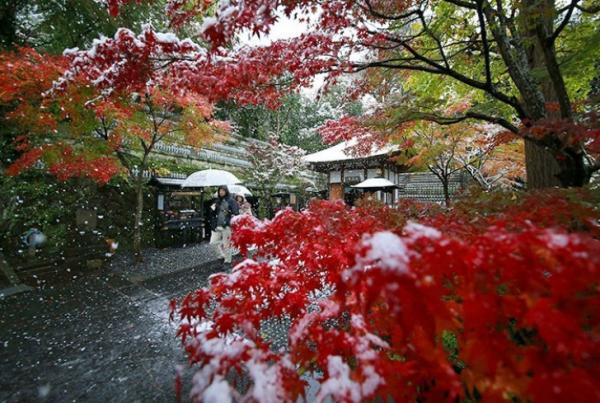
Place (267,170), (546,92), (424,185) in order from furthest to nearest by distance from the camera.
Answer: (424,185)
(267,170)
(546,92)

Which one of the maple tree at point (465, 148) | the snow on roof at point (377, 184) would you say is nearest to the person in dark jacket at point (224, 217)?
the maple tree at point (465, 148)

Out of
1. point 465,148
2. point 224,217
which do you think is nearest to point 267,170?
point 224,217

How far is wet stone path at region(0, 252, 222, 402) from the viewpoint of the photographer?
2848 millimetres

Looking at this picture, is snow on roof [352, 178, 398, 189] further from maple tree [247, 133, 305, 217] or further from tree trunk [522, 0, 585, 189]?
tree trunk [522, 0, 585, 189]

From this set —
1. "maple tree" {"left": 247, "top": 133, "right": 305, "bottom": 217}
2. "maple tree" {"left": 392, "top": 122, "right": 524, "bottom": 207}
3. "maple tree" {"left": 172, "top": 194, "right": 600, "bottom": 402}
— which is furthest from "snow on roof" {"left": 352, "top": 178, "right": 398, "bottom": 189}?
"maple tree" {"left": 172, "top": 194, "right": 600, "bottom": 402}

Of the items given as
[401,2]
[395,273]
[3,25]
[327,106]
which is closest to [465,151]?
[401,2]

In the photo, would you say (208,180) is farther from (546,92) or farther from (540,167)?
(546,92)

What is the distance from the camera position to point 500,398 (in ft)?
3.34

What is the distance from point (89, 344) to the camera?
12.0 feet

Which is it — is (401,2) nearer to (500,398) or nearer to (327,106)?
(500,398)

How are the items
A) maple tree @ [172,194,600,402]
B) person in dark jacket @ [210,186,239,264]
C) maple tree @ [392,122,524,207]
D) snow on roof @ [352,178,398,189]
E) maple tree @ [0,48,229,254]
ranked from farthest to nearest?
snow on roof @ [352,178,398,189] → maple tree @ [392,122,524,207] → person in dark jacket @ [210,186,239,264] → maple tree @ [0,48,229,254] → maple tree @ [172,194,600,402]

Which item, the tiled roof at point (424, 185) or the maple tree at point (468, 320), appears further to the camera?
the tiled roof at point (424, 185)

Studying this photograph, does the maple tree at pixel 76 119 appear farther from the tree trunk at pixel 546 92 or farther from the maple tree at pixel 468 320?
the tree trunk at pixel 546 92

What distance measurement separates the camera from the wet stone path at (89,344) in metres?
2.85
